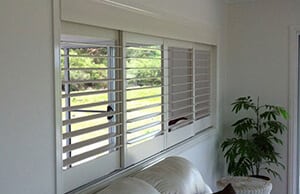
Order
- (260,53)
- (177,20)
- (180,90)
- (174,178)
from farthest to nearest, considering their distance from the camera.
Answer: (260,53) < (180,90) < (177,20) < (174,178)

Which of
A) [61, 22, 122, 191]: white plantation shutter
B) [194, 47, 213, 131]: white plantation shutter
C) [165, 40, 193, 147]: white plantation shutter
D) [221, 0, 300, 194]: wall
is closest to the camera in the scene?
[61, 22, 122, 191]: white plantation shutter

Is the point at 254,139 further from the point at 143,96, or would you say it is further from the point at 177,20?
the point at 143,96

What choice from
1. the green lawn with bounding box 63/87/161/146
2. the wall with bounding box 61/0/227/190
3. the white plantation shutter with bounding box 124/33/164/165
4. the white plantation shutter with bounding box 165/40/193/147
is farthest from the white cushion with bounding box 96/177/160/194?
the white plantation shutter with bounding box 165/40/193/147

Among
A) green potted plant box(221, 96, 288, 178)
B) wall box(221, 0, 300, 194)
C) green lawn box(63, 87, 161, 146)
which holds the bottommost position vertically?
green potted plant box(221, 96, 288, 178)

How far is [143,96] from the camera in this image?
2.92 meters

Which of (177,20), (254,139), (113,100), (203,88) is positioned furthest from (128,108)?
(254,139)

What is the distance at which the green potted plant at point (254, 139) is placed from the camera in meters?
4.23

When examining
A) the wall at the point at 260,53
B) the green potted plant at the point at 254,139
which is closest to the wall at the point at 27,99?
the green potted plant at the point at 254,139

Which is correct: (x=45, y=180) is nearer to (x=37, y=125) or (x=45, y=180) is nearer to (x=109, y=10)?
(x=37, y=125)

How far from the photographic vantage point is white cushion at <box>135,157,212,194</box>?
233cm

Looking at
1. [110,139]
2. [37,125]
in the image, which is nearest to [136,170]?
[110,139]

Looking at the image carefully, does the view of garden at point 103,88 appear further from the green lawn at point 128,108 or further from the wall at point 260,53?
the wall at point 260,53

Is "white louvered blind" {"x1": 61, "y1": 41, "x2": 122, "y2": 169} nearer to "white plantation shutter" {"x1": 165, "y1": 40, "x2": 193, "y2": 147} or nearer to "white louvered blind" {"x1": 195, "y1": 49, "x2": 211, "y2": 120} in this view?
"white plantation shutter" {"x1": 165, "y1": 40, "x2": 193, "y2": 147}

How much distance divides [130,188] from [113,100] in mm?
745
